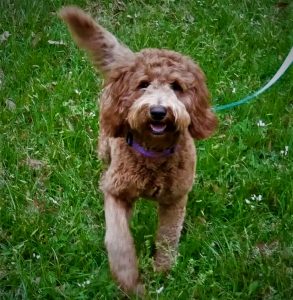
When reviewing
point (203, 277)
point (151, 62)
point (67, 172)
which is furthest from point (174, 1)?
point (203, 277)

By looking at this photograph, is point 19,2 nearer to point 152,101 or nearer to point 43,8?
point 43,8

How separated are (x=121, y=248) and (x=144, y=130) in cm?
67

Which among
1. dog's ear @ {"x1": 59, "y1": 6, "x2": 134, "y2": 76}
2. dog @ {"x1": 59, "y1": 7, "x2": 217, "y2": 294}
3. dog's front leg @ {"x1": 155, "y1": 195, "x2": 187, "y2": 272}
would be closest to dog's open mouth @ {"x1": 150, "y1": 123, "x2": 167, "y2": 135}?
dog @ {"x1": 59, "y1": 7, "x2": 217, "y2": 294}

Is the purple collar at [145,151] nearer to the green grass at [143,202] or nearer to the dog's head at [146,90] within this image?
the dog's head at [146,90]

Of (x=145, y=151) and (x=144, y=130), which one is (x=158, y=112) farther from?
(x=145, y=151)

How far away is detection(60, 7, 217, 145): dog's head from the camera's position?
3.90m

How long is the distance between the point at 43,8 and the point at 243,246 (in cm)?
388

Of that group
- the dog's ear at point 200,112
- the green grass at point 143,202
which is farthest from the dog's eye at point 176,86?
the green grass at point 143,202

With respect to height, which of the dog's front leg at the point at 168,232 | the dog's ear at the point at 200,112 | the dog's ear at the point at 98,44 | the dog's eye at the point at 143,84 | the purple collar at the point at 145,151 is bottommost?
the dog's front leg at the point at 168,232

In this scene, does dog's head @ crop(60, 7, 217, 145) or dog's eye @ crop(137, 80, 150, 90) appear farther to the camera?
dog's eye @ crop(137, 80, 150, 90)

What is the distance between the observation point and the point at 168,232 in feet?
14.5

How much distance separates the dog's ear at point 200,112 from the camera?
4152mm

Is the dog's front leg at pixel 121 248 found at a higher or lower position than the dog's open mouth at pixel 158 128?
lower

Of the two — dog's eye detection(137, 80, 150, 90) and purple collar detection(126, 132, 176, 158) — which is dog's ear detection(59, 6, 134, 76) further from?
purple collar detection(126, 132, 176, 158)
